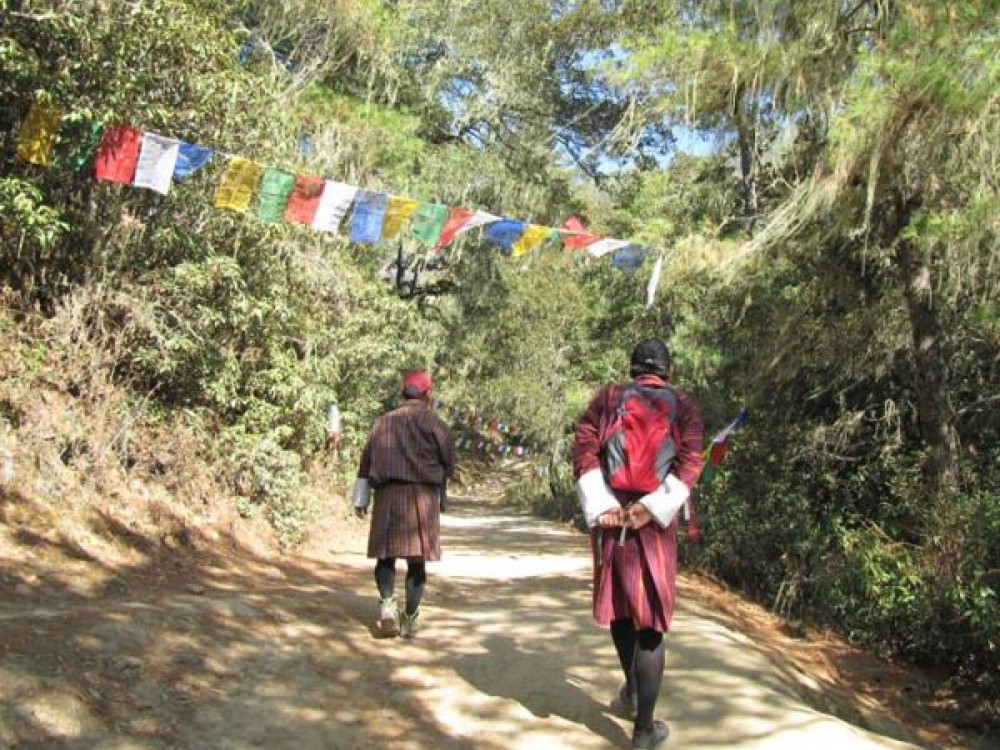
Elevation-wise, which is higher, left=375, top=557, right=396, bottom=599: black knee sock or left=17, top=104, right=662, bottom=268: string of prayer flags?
left=17, top=104, right=662, bottom=268: string of prayer flags

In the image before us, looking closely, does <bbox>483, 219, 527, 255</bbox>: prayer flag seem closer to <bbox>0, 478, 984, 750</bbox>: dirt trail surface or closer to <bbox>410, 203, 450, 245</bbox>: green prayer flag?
<bbox>410, 203, 450, 245</bbox>: green prayer flag

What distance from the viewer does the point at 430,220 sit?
8719 mm

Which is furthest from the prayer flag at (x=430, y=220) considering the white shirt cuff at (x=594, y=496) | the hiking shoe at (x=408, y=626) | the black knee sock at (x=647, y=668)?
the black knee sock at (x=647, y=668)

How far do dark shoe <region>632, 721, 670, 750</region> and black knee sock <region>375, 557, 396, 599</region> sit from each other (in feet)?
6.16

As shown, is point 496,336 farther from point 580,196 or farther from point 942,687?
point 942,687

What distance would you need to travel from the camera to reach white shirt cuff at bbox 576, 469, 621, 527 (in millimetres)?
3312

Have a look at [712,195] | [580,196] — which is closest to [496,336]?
[580,196]

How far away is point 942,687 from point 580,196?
15.3 metres

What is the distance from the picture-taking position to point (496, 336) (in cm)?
2478

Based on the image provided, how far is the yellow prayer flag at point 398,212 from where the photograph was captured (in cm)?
859

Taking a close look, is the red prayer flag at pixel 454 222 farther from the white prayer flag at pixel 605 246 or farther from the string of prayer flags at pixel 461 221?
the white prayer flag at pixel 605 246

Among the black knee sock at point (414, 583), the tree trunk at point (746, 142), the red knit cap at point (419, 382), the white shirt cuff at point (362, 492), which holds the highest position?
the tree trunk at point (746, 142)

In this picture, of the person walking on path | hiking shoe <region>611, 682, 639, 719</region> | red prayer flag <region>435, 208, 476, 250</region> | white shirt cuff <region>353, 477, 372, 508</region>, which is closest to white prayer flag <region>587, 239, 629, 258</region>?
red prayer flag <region>435, 208, 476, 250</region>

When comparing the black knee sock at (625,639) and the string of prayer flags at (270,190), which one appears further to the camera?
the string of prayer flags at (270,190)
